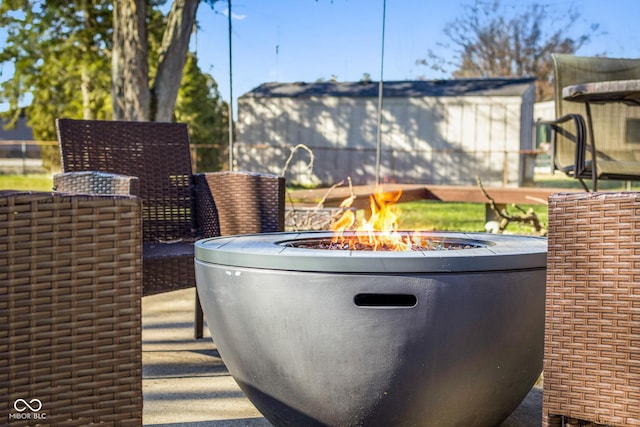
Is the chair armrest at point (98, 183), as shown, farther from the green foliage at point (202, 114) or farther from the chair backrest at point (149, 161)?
the green foliage at point (202, 114)

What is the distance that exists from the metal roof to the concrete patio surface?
15.2 metres

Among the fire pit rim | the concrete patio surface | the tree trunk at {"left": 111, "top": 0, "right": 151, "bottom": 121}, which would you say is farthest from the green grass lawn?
the fire pit rim

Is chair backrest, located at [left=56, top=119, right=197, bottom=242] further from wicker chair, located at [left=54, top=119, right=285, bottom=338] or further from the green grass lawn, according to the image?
the green grass lawn

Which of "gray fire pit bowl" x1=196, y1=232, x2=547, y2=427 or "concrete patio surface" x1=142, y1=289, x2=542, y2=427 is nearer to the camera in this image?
"gray fire pit bowl" x1=196, y1=232, x2=547, y2=427

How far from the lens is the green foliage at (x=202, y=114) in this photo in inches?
703

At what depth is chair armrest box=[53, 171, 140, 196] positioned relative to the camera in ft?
7.84

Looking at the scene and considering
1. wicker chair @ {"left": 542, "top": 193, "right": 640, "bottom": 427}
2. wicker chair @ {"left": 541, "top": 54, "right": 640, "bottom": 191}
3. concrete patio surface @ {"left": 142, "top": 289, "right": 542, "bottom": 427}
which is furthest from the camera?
wicker chair @ {"left": 541, "top": 54, "right": 640, "bottom": 191}

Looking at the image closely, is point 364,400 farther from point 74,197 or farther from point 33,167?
point 33,167

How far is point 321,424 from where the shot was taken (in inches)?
65.7

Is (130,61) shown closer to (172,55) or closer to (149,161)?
(172,55)

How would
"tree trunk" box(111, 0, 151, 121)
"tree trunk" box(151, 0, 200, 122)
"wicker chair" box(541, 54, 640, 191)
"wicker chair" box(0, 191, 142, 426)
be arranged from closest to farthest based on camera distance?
"wicker chair" box(0, 191, 142, 426) → "wicker chair" box(541, 54, 640, 191) → "tree trunk" box(111, 0, 151, 121) → "tree trunk" box(151, 0, 200, 122)

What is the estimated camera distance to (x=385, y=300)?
1.53 metres

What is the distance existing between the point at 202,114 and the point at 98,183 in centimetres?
1636

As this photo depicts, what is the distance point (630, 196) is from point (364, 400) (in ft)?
2.27
